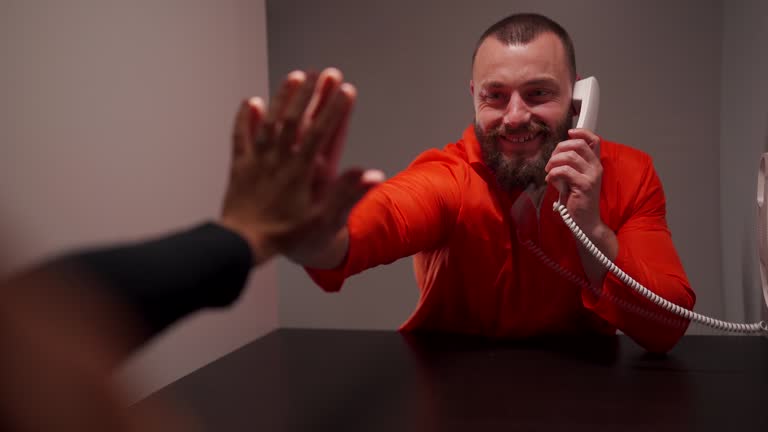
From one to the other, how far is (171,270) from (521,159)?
3.54 ft

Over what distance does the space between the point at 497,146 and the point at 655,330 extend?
0.49 metres

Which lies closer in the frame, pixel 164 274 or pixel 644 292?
pixel 164 274

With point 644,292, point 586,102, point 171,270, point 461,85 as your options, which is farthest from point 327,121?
point 461,85

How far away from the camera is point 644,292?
1.20 metres

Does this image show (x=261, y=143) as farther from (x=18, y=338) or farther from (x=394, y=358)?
(x=394, y=358)

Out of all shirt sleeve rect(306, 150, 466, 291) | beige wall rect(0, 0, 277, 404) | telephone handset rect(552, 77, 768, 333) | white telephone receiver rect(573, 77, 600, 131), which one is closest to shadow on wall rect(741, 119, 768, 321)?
telephone handset rect(552, 77, 768, 333)

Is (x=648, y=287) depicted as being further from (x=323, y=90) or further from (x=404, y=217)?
(x=323, y=90)

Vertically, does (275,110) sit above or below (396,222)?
above

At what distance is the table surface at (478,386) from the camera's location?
0.80 metres

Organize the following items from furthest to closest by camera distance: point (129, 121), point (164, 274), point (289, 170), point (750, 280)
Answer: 1. point (750, 280)
2. point (129, 121)
3. point (289, 170)
4. point (164, 274)

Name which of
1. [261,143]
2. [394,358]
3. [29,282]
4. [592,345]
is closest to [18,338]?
[29,282]

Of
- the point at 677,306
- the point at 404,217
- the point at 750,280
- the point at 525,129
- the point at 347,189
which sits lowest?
the point at 750,280

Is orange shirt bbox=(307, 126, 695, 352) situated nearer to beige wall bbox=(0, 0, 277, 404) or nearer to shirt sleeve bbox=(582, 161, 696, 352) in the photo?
shirt sleeve bbox=(582, 161, 696, 352)

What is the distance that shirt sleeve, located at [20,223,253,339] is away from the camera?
0.37 meters
